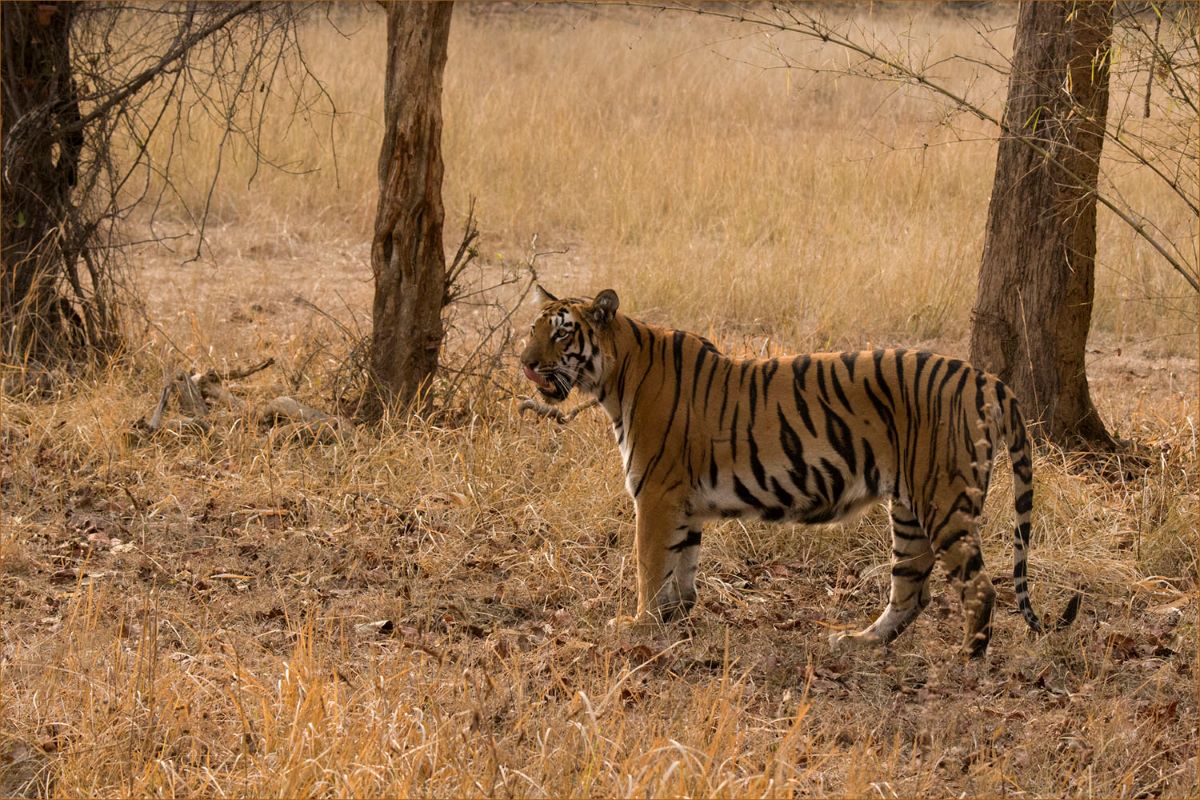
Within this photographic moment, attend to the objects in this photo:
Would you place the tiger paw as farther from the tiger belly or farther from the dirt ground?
the tiger belly

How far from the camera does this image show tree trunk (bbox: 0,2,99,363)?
7.80m

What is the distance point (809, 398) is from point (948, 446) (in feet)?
1.71

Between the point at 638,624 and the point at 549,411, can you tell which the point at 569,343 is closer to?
the point at 638,624

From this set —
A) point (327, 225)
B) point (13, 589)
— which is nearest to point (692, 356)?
point (13, 589)

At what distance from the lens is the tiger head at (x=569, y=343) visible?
5.11 metres

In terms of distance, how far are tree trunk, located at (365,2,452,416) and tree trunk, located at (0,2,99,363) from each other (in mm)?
2007

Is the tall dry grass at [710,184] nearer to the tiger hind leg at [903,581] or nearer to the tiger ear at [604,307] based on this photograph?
the tiger ear at [604,307]

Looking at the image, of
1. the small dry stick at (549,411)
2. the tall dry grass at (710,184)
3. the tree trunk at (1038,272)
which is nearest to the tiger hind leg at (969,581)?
the tree trunk at (1038,272)

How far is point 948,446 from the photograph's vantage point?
4.65 m

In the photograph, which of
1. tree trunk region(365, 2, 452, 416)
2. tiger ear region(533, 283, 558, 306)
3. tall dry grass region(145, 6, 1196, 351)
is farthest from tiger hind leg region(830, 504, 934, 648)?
tall dry grass region(145, 6, 1196, 351)

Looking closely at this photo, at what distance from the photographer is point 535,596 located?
548cm

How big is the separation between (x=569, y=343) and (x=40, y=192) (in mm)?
4314

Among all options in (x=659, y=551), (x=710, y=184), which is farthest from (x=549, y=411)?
(x=710, y=184)

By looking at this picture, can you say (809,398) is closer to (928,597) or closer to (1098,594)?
→ (928,597)
